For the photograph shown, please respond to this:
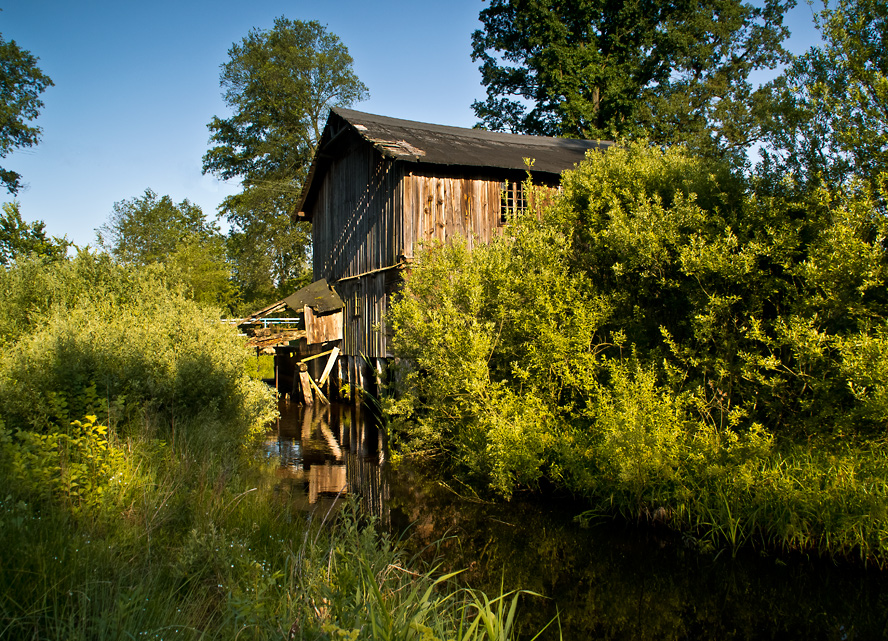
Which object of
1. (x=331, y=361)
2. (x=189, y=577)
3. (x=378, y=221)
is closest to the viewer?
(x=189, y=577)

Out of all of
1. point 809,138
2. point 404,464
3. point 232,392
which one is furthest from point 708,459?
point 232,392

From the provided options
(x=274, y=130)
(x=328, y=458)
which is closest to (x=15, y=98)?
(x=274, y=130)

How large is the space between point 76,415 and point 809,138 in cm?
908

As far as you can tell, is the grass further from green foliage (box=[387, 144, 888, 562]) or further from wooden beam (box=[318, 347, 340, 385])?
wooden beam (box=[318, 347, 340, 385])

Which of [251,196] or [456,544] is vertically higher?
[251,196]

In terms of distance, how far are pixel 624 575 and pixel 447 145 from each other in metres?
12.6

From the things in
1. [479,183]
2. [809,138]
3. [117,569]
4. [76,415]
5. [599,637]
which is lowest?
[599,637]

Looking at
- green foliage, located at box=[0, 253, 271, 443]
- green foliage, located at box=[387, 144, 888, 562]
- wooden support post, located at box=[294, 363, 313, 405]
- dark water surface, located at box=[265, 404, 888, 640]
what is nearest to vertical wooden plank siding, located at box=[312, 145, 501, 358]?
wooden support post, located at box=[294, 363, 313, 405]

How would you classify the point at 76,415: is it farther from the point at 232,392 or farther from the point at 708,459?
the point at 708,459

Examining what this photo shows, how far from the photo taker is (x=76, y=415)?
265 inches

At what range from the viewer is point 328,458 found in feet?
39.5

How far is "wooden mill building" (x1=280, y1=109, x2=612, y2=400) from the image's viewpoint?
15.4m

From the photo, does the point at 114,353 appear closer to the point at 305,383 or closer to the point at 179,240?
the point at 305,383

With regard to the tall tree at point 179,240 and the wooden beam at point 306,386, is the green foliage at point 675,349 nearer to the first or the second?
the wooden beam at point 306,386
